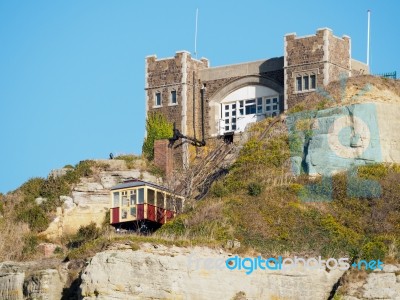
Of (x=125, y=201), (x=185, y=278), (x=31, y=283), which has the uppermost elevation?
(x=125, y=201)

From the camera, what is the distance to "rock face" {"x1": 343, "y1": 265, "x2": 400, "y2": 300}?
197 feet

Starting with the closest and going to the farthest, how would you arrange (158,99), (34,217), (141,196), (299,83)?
1. (141,196)
2. (34,217)
3. (299,83)
4. (158,99)

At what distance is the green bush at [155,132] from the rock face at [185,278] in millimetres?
22379

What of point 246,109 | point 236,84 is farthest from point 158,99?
point 246,109

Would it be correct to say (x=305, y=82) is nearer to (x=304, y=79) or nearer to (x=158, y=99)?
(x=304, y=79)

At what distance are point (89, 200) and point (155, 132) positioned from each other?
6.68 m

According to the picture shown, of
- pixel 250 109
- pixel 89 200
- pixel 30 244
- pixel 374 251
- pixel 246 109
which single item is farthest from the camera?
pixel 246 109

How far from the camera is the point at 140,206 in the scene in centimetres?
7250

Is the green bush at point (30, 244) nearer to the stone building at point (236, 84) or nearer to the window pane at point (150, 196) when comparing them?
the window pane at point (150, 196)

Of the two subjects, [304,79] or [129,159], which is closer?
[304,79]

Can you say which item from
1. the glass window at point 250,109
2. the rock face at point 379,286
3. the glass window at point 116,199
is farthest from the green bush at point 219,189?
the rock face at point 379,286

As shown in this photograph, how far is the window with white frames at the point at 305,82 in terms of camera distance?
81.0m

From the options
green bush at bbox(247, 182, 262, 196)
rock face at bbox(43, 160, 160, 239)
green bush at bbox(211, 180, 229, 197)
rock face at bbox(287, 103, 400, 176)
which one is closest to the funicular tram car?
green bush at bbox(211, 180, 229, 197)

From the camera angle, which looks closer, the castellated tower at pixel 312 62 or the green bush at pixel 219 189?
the green bush at pixel 219 189
